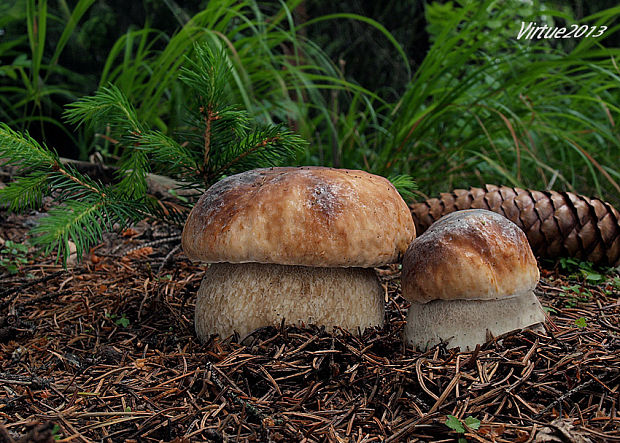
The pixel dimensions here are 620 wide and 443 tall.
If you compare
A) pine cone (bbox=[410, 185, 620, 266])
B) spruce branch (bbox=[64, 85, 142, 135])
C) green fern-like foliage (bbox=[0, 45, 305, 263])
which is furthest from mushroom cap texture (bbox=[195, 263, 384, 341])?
pine cone (bbox=[410, 185, 620, 266])

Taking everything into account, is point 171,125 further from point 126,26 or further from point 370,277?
point 370,277

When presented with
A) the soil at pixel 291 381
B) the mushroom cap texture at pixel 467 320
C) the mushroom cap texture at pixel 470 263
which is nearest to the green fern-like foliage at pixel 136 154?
the soil at pixel 291 381

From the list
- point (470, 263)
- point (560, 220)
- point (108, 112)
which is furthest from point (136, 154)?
point (560, 220)

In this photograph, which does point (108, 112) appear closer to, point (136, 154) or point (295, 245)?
point (136, 154)

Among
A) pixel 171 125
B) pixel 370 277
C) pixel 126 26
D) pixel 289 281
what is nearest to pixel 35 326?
pixel 289 281

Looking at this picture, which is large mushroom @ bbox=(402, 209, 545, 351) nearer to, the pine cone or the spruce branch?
the pine cone

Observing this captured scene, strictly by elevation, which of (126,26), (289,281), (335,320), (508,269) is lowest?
(335,320)

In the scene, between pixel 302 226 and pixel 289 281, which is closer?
pixel 302 226
